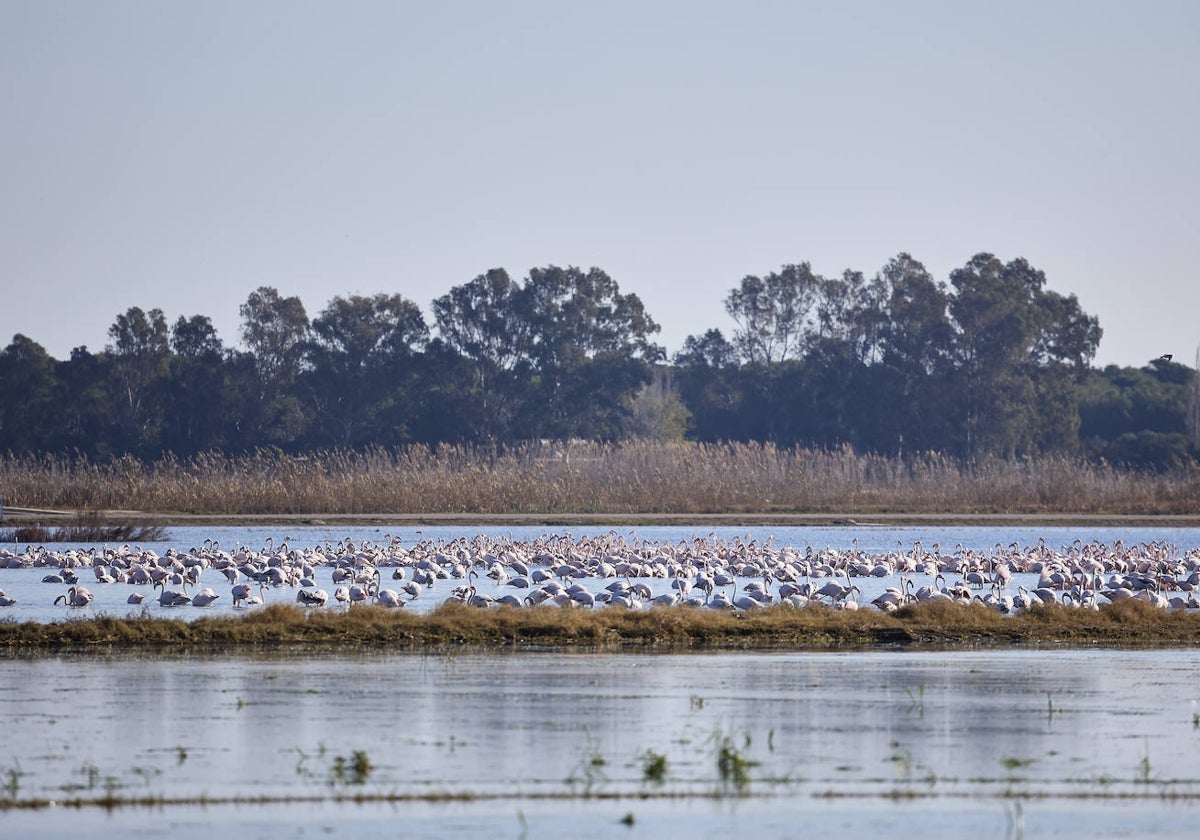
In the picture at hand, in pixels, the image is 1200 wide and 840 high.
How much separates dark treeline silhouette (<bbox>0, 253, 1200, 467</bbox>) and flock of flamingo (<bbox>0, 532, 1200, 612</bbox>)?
41.1 metres

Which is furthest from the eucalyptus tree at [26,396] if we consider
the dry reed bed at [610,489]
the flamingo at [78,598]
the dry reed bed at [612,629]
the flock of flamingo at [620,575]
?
the dry reed bed at [612,629]

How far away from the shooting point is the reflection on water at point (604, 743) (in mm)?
8797

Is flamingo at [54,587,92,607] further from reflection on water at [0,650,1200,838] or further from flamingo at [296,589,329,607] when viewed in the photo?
reflection on water at [0,650,1200,838]

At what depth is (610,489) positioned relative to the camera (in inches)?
1844

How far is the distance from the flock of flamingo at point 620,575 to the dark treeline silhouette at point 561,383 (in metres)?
41.1

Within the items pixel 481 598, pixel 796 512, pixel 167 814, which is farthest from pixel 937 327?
pixel 167 814

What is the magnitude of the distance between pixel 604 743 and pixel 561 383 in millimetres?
61269

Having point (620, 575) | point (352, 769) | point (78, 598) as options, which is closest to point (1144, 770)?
point (352, 769)

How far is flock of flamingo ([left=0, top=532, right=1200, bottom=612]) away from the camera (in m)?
20.6

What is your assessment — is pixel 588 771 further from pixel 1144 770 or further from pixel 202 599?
pixel 202 599

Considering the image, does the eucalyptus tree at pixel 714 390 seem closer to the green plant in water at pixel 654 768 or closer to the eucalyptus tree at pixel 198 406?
the eucalyptus tree at pixel 198 406

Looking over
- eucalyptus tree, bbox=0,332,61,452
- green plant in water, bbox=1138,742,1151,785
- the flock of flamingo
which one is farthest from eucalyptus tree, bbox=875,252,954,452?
green plant in water, bbox=1138,742,1151,785

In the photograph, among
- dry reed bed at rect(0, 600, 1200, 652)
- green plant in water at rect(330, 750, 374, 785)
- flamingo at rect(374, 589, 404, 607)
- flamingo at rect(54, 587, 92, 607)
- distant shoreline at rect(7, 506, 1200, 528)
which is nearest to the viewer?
green plant in water at rect(330, 750, 374, 785)

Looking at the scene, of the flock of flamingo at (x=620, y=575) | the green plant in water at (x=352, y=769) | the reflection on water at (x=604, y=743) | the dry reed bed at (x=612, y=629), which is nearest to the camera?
the reflection on water at (x=604, y=743)
